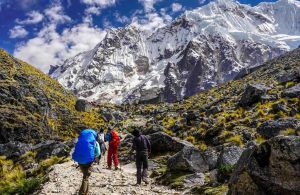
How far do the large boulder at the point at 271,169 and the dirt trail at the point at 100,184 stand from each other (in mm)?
4904

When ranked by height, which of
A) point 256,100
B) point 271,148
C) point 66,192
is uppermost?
point 256,100

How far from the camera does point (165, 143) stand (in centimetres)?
2284

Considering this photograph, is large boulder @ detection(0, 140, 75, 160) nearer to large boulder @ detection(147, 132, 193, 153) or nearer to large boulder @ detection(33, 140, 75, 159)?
large boulder @ detection(33, 140, 75, 159)

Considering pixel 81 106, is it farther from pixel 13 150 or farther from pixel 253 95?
pixel 253 95

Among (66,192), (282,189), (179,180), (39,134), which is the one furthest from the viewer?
(39,134)

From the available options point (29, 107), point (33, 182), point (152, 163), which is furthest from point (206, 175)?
point (29, 107)

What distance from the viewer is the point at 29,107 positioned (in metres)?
37.2

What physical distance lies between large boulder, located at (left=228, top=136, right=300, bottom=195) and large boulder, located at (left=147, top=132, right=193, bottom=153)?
42.2 ft

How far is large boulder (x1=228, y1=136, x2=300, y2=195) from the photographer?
841 cm

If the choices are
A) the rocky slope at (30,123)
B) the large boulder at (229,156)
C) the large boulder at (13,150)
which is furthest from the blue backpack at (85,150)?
the large boulder at (13,150)

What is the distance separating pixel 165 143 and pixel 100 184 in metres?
7.88

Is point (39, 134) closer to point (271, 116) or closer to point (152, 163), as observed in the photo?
point (152, 163)

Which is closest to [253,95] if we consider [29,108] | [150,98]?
[29,108]

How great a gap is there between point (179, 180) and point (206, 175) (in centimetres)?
127
